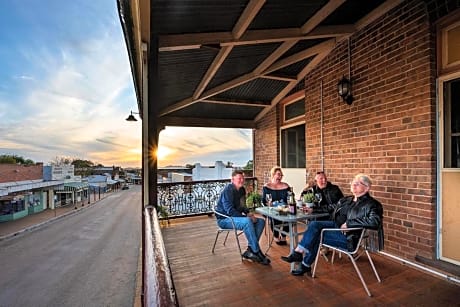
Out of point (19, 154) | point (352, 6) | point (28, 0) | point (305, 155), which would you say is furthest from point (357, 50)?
point (19, 154)

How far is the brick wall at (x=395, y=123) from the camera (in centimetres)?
270

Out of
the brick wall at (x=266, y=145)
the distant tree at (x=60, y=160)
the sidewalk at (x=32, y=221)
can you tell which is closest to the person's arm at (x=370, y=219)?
the brick wall at (x=266, y=145)

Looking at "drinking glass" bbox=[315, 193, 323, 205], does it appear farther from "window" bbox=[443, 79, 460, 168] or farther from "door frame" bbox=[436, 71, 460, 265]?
"window" bbox=[443, 79, 460, 168]

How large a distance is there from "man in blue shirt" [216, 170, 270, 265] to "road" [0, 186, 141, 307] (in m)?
5.57

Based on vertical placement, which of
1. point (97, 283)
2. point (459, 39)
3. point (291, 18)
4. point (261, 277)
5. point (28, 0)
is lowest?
point (97, 283)

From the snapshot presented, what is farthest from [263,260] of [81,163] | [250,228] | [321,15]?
[81,163]

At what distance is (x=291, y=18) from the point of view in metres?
3.13

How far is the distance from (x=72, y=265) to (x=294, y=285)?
1323 cm

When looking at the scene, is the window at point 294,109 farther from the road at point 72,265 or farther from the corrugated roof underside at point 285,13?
the road at point 72,265

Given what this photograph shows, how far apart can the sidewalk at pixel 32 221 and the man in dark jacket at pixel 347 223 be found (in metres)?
21.2

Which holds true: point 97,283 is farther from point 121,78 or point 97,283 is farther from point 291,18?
point 291,18

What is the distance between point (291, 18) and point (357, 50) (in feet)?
4.07

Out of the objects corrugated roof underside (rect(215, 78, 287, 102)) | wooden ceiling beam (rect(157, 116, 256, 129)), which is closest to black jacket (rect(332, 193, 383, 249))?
corrugated roof underside (rect(215, 78, 287, 102))

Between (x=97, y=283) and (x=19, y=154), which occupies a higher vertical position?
(x=19, y=154)
